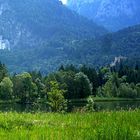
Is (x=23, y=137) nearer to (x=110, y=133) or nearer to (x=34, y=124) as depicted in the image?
(x=110, y=133)

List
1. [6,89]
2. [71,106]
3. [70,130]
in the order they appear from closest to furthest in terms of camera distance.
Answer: [70,130]
[71,106]
[6,89]

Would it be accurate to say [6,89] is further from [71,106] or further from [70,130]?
[70,130]

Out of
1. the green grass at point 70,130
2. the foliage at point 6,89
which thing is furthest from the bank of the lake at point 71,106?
the green grass at point 70,130

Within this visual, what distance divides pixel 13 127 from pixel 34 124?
914 mm

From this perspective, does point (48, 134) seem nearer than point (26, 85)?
Yes

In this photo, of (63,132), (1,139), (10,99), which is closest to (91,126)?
(63,132)

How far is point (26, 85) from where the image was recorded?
18688cm

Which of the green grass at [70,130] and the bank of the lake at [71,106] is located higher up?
the green grass at [70,130]

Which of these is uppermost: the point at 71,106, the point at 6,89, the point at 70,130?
the point at 6,89

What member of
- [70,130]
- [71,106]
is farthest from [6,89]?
[70,130]

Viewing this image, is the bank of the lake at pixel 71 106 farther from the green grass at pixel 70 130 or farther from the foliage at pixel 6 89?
the green grass at pixel 70 130

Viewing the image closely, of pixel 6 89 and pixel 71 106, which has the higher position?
pixel 6 89

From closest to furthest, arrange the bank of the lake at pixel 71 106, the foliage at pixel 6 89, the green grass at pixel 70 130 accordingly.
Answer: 1. the green grass at pixel 70 130
2. the bank of the lake at pixel 71 106
3. the foliage at pixel 6 89

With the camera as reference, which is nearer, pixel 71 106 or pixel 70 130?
pixel 70 130
